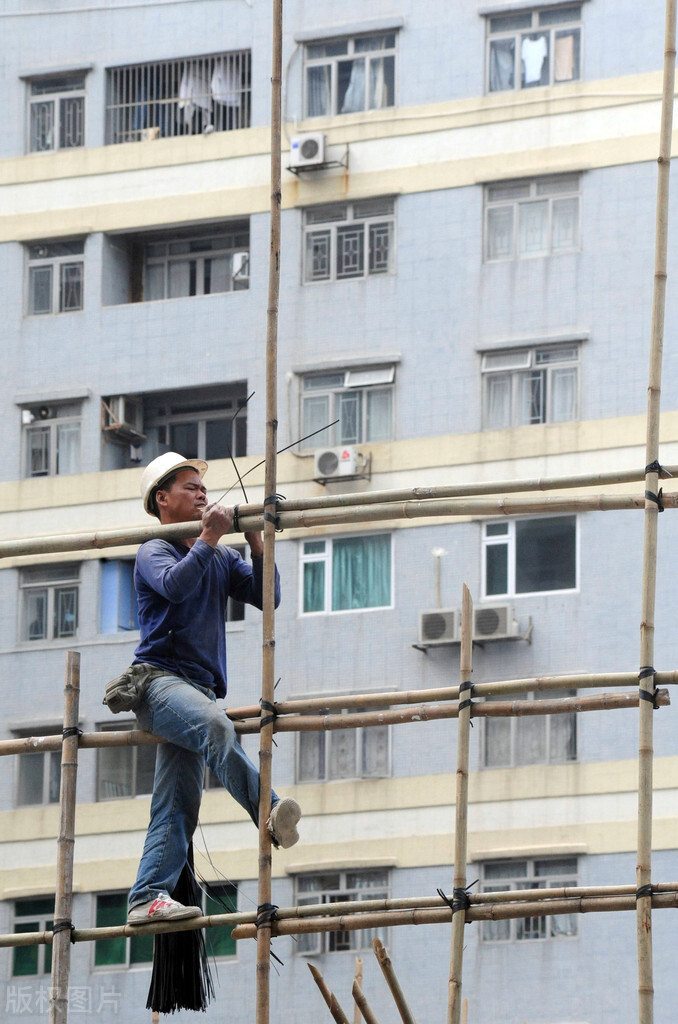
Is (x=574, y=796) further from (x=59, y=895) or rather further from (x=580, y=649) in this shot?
(x=59, y=895)

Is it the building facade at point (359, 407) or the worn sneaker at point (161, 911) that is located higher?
the building facade at point (359, 407)

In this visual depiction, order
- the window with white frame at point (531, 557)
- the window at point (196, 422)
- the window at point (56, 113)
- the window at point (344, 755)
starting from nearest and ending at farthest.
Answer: the window with white frame at point (531, 557) < the window at point (344, 755) < the window at point (196, 422) < the window at point (56, 113)

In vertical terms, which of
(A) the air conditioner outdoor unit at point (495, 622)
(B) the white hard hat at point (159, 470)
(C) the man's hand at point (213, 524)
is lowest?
(C) the man's hand at point (213, 524)

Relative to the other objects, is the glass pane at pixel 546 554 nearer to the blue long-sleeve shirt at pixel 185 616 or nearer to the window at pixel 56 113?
the window at pixel 56 113

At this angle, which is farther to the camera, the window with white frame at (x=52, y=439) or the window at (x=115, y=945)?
the window with white frame at (x=52, y=439)

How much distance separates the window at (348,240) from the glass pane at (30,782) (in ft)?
18.1

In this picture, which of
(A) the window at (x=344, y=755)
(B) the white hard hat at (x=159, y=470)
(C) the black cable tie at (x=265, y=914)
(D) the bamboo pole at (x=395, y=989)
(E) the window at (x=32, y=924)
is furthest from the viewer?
(E) the window at (x=32, y=924)

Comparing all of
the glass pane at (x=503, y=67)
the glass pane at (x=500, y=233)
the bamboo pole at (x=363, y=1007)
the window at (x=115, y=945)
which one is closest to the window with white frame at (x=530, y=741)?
the window at (x=115, y=945)

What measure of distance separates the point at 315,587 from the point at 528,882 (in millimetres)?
3484

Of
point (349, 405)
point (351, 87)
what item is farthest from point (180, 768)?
point (351, 87)

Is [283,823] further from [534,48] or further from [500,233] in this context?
[534,48]

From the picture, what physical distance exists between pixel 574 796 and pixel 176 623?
1177cm

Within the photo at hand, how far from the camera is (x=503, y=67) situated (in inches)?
781

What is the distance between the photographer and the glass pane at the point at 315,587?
19.3 metres
